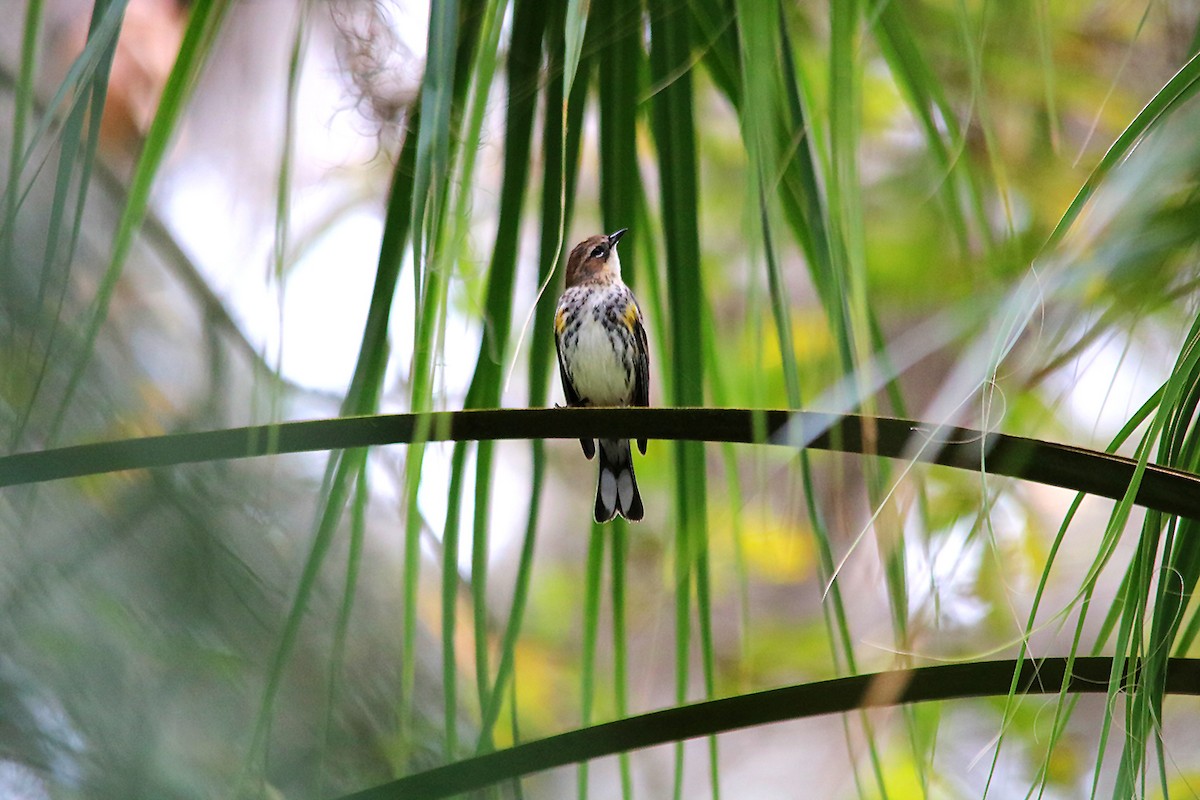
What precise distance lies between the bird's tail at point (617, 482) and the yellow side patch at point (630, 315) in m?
0.28

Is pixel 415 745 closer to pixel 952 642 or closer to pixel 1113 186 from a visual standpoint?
pixel 1113 186

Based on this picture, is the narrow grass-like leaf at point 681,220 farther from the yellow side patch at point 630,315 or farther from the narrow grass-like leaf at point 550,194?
the yellow side patch at point 630,315

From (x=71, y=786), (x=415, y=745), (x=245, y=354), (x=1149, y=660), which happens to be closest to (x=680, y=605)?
(x=1149, y=660)

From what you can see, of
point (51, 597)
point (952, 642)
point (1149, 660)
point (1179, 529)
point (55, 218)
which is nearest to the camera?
point (55, 218)

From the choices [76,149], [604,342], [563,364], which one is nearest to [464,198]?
[76,149]

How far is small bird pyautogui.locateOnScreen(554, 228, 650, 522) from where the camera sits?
104 inches

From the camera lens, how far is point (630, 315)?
264cm

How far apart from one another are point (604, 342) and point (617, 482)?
35cm

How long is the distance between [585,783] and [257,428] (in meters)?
0.40

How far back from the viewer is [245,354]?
2.04 metres

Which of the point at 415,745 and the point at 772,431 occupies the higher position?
the point at 772,431

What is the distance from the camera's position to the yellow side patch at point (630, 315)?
2.64 metres

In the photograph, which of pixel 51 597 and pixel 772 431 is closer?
pixel 772 431

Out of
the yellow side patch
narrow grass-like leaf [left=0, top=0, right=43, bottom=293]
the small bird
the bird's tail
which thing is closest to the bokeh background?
narrow grass-like leaf [left=0, top=0, right=43, bottom=293]
